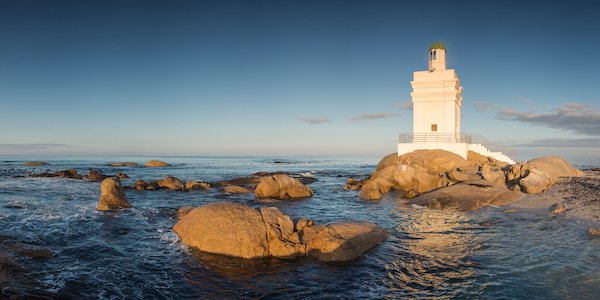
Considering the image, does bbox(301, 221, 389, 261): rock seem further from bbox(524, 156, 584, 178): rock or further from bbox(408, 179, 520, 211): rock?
bbox(524, 156, 584, 178): rock

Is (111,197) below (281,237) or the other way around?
the other way around

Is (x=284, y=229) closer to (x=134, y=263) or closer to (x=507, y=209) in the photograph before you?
(x=134, y=263)

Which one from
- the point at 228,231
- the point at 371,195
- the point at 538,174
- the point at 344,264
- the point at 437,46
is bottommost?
the point at 344,264

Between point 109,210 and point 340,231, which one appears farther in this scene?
point 109,210

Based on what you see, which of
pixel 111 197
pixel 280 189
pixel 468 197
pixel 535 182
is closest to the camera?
pixel 111 197

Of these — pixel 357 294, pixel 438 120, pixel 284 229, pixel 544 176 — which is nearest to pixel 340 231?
pixel 284 229

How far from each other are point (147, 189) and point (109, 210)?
8496 millimetres

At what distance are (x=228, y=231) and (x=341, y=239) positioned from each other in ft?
9.73

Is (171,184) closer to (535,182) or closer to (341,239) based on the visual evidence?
(341,239)

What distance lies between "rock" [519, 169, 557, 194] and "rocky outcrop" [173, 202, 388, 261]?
34.8 feet

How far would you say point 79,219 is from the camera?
11.5 metres

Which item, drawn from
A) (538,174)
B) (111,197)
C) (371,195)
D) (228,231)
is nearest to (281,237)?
(228,231)

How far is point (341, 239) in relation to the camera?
8031mm

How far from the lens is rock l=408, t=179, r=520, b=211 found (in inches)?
554
